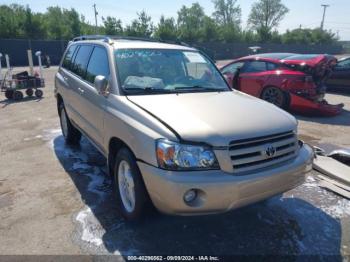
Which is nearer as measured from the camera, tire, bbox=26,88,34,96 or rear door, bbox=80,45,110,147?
rear door, bbox=80,45,110,147

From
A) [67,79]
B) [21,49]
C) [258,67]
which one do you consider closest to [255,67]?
[258,67]

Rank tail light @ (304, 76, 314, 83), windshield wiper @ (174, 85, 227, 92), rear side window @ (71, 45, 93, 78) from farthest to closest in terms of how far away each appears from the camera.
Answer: tail light @ (304, 76, 314, 83), rear side window @ (71, 45, 93, 78), windshield wiper @ (174, 85, 227, 92)

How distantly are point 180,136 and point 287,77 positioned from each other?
6.45 m

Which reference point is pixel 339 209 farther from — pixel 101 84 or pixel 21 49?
pixel 21 49

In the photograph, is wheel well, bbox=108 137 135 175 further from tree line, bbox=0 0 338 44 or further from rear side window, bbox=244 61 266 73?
tree line, bbox=0 0 338 44

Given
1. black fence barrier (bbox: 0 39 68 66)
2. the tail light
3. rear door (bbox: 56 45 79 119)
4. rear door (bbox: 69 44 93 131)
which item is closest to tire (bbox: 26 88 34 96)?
rear door (bbox: 56 45 79 119)

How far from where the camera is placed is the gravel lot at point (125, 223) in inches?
125

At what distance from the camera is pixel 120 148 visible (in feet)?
12.0

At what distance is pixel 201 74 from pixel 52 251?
110 inches

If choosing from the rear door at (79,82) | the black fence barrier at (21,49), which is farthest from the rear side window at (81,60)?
the black fence barrier at (21,49)

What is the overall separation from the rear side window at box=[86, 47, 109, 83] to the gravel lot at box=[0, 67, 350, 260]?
1430 millimetres

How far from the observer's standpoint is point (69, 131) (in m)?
6.13

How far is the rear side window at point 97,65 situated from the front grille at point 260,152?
1.96 metres

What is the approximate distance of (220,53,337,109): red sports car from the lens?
27.5 feet
